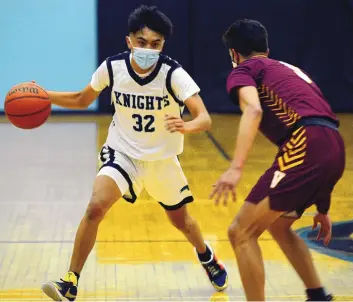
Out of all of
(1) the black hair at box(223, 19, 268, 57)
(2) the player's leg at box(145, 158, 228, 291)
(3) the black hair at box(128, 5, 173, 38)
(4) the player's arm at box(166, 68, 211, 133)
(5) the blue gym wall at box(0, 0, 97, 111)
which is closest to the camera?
(1) the black hair at box(223, 19, 268, 57)

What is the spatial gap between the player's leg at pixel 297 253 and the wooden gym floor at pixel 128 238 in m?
0.59

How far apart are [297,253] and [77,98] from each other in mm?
1941

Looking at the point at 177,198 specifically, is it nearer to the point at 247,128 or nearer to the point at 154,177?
the point at 154,177

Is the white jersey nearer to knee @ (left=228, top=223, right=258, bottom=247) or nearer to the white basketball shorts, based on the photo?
the white basketball shorts

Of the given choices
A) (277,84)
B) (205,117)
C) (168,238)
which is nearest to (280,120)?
(277,84)

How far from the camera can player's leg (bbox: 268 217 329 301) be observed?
511cm

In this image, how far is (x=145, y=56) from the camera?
5.67 meters

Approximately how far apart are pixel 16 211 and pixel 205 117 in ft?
11.7

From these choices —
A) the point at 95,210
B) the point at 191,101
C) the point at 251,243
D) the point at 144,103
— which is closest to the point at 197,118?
the point at 191,101

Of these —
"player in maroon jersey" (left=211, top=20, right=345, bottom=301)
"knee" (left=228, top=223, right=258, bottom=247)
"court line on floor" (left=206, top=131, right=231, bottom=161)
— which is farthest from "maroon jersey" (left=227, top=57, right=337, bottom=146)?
"court line on floor" (left=206, top=131, right=231, bottom=161)

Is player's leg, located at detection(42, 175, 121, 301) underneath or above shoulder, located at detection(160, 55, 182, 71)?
underneath

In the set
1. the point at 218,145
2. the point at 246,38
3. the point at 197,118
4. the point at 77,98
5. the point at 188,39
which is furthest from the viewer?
the point at 188,39

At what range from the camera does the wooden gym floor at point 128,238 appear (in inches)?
235

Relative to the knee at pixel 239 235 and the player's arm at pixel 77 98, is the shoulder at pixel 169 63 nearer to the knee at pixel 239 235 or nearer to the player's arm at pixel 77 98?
the player's arm at pixel 77 98
